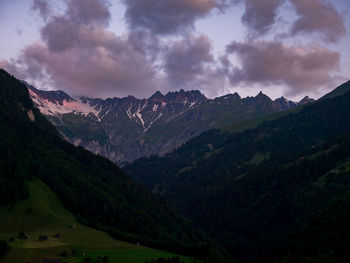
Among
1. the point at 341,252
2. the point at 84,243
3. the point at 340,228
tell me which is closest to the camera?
the point at 341,252

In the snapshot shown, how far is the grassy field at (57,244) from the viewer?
478 ft

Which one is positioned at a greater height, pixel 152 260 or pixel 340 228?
pixel 340 228

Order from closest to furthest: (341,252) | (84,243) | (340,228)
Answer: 1. (341,252)
2. (84,243)
3. (340,228)

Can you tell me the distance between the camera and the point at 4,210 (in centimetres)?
19638

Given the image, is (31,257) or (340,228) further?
(340,228)

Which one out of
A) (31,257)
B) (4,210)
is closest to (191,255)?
(31,257)

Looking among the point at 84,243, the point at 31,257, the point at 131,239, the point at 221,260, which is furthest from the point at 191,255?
the point at 31,257

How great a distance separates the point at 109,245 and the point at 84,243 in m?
10.8

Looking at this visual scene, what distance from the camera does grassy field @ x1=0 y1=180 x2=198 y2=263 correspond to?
478ft

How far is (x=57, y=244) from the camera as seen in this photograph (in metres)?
162

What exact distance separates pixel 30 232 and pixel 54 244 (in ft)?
77.2

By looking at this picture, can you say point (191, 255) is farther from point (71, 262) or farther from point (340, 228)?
point (340, 228)

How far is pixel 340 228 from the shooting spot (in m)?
192

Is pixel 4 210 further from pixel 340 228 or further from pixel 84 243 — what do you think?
pixel 340 228
